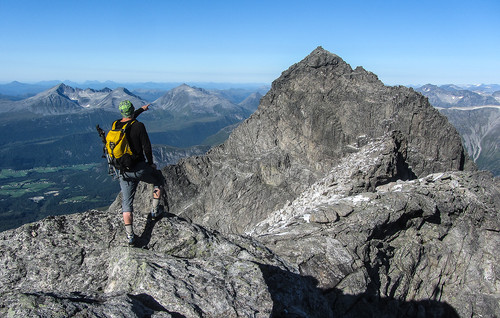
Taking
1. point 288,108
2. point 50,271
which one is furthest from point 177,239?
point 288,108

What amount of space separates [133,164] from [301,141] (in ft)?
300

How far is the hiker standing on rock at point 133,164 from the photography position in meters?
12.8

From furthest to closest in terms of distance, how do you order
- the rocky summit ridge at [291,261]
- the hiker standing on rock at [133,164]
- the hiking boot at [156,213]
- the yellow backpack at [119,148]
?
the hiking boot at [156,213] < the hiker standing on rock at [133,164] < the yellow backpack at [119,148] < the rocky summit ridge at [291,261]

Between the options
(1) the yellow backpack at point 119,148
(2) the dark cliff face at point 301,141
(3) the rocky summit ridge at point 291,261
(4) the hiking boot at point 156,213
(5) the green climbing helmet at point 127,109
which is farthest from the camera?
(2) the dark cliff face at point 301,141

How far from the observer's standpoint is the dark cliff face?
282 ft

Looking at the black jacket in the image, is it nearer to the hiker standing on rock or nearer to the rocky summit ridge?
the hiker standing on rock

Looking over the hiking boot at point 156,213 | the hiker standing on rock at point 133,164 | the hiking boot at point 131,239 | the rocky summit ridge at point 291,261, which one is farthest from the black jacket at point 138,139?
the rocky summit ridge at point 291,261

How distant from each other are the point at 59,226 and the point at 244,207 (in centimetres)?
8274

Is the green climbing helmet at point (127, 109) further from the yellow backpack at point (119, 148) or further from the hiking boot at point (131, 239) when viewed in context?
the hiking boot at point (131, 239)

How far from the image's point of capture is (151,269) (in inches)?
449

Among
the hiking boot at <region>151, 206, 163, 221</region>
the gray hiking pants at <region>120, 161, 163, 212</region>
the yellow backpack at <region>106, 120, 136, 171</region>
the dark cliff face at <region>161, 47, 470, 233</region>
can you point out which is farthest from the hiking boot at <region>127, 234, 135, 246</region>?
the dark cliff face at <region>161, 47, 470, 233</region>

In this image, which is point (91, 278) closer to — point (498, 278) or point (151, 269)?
point (151, 269)

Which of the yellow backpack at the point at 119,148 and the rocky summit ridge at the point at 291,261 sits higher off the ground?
the yellow backpack at the point at 119,148

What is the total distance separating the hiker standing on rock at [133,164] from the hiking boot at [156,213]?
327mm
